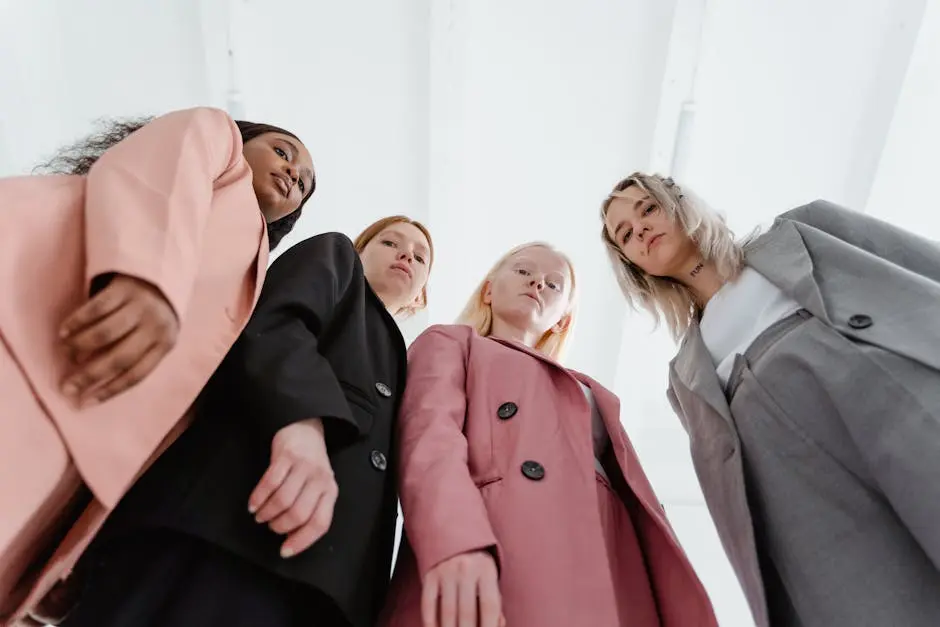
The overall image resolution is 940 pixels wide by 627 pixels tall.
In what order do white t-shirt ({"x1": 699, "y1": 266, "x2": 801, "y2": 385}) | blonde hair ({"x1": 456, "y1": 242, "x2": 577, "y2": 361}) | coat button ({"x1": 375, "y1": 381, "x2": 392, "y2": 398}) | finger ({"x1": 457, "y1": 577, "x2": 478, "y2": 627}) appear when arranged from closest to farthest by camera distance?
finger ({"x1": 457, "y1": 577, "x2": 478, "y2": 627})
coat button ({"x1": 375, "y1": 381, "x2": 392, "y2": 398})
white t-shirt ({"x1": 699, "y1": 266, "x2": 801, "y2": 385})
blonde hair ({"x1": 456, "y1": 242, "x2": 577, "y2": 361})

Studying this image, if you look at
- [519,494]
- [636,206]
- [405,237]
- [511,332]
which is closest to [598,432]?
[519,494]

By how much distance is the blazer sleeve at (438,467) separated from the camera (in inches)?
31.6

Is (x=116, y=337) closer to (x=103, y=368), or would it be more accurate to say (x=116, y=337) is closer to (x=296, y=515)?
(x=103, y=368)

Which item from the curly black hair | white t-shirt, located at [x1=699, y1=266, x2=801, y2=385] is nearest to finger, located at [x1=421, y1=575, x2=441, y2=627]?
white t-shirt, located at [x1=699, y1=266, x2=801, y2=385]

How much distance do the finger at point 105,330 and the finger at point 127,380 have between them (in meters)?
0.03

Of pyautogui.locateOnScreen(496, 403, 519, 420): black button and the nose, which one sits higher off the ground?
the nose

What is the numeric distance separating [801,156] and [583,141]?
71cm

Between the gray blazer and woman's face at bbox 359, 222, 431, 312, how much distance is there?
0.58 meters

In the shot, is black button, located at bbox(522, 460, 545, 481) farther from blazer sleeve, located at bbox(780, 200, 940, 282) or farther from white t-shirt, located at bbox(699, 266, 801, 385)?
blazer sleeve, located at bbox(780, 200, 940, 282)

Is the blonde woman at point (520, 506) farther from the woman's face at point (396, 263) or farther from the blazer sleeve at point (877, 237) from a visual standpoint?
the blazer sleeve at point (877, 237)

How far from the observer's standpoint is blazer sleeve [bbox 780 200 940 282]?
120 cm

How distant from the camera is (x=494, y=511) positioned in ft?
2.98

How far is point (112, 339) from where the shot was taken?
0.64 metres

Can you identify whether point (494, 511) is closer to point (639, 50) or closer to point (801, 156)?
point (639, 50)
